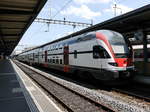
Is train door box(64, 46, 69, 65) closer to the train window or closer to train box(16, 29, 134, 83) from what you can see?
train box(16, 29, 134, 83)

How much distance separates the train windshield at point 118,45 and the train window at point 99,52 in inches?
22.2

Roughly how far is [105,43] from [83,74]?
340 centimetres

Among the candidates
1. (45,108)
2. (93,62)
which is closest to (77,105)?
(45,108)

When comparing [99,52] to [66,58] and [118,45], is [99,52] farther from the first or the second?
[66,58]

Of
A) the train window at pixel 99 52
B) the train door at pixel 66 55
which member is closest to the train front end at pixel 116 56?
the train window at pixel 99 52

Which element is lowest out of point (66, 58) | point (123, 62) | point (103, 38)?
point (123, 62)

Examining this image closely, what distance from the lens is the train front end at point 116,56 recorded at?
10.6 m

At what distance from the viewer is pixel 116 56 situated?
427 inches

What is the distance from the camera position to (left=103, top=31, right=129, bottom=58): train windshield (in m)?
11.0

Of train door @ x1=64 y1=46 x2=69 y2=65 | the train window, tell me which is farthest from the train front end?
train door @ x1=64 y1=46 x2=69 y2=65

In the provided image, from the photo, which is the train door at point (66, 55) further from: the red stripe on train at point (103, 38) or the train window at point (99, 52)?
the red stripe on train at point (103, 38)

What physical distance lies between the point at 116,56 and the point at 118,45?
0.79m

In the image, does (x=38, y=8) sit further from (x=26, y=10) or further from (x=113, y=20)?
(x=113, y=20)

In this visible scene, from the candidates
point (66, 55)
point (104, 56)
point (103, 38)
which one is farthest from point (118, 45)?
point (66, 55)
